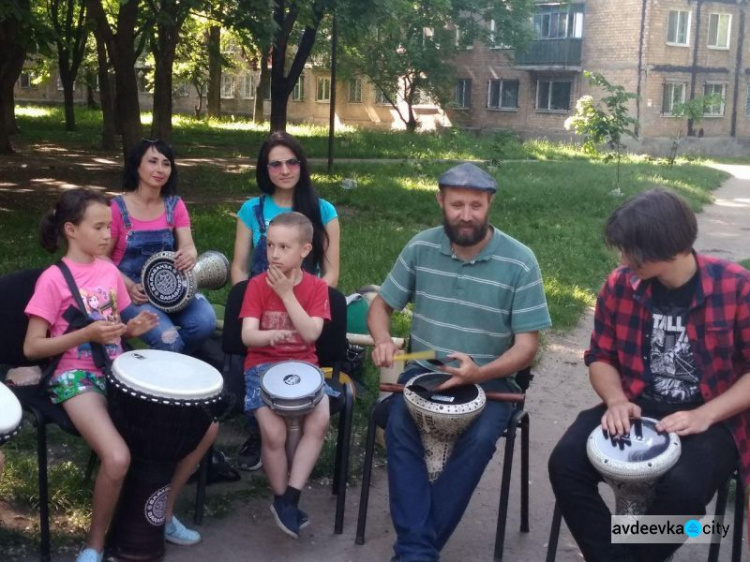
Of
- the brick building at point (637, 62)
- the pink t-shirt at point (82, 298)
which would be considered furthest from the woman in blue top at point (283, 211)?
the brick building at point (637, 62)

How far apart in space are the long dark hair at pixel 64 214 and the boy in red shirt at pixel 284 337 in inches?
31.6

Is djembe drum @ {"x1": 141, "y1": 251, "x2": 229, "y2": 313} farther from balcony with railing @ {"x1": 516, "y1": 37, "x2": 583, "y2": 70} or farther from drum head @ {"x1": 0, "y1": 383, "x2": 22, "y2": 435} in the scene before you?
balcony with railing @ {"x1": 516, "y1": 37, "x2": 583, "y2": 70}

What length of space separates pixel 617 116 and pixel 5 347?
47.3 ft

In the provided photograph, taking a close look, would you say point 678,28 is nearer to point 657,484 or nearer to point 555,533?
point 555,533

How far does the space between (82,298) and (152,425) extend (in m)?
0.67

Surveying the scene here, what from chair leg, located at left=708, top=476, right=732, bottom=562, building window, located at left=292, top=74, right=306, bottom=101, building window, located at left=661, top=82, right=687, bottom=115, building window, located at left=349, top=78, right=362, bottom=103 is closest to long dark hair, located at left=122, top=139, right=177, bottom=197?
chair leg, located at left=708, top=476, right=732, bottom=562

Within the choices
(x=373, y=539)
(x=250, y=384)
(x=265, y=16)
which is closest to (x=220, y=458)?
(x=250, y=384)

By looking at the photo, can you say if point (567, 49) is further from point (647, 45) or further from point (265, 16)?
point (265, 16)

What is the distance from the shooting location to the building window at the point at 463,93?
43.6 m

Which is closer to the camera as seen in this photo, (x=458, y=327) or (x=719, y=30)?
(x=458, y=327)

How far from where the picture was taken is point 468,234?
172 inches

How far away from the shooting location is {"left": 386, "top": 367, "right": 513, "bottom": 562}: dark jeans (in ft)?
13.1

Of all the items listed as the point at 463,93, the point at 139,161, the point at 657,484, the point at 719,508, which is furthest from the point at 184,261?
the point at 463,93

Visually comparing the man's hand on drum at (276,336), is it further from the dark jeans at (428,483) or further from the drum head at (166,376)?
the dark jeans at (428,483)
